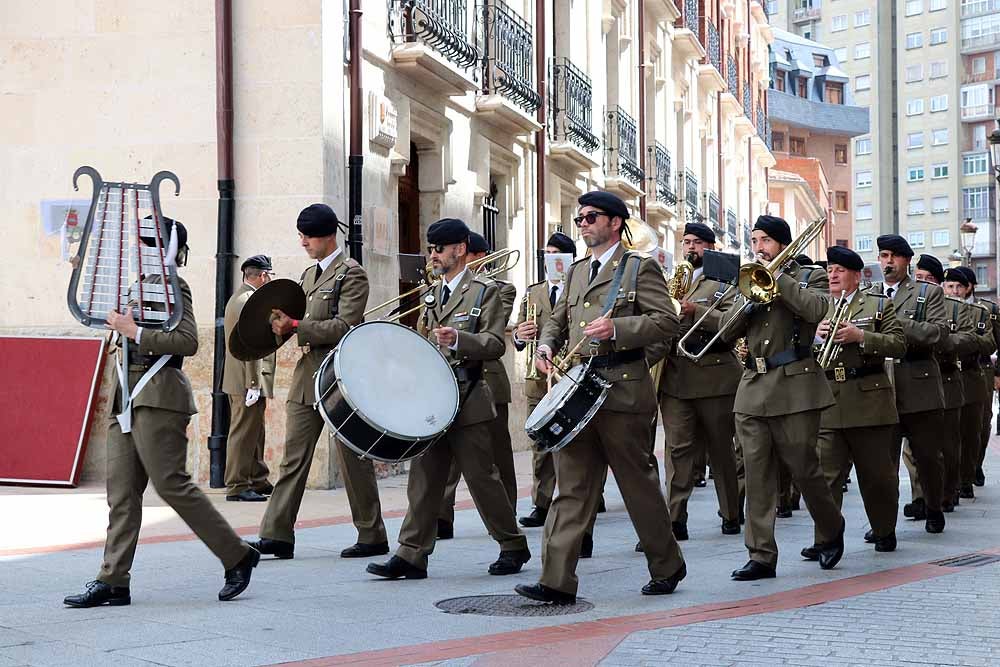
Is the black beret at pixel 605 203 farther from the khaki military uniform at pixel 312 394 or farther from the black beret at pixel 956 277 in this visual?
the black beret at pixel 956 277

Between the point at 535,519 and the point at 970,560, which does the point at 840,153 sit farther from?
the point at 970,560

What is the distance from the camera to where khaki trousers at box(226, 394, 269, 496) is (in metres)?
11.8

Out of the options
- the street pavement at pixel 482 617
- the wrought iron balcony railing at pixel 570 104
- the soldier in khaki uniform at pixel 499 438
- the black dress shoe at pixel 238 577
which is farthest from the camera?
the wrought iron balcony railing at pixel 570 104

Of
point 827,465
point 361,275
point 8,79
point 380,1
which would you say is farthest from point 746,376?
point 8,79

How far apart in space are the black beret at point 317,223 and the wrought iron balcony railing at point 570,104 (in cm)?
1304

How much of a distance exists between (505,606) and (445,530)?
2.68 m

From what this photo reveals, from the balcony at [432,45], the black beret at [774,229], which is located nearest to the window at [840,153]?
the balcony at [432,45]

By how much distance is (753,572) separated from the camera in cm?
769

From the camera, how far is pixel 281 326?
8023mm

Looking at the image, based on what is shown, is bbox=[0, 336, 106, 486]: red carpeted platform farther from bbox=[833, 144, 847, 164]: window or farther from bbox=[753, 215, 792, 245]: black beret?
bbox=[833, 144, 847, 164]: window

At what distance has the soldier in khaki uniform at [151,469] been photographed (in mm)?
6797

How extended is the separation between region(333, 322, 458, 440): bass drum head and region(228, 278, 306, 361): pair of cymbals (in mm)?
763

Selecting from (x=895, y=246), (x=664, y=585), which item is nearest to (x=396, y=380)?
(x=664, y=585)

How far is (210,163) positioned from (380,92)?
202 cm
